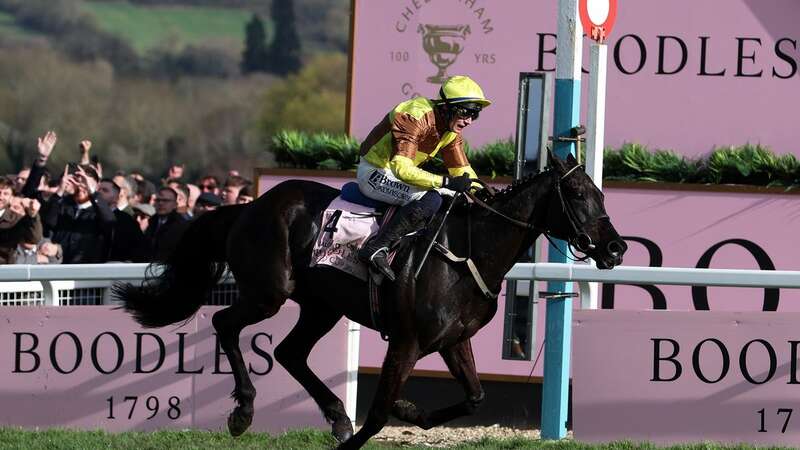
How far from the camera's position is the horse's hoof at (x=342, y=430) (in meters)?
7.66

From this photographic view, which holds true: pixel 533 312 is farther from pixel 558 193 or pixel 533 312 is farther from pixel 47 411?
pixel 47 411

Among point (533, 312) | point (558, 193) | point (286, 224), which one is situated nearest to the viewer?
point (558, 193)

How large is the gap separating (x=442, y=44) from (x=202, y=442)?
9.97ft

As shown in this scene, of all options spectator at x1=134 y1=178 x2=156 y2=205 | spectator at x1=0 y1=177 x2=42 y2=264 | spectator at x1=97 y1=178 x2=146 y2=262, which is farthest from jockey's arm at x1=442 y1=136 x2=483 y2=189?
spectator at x1=134 y1=178 x2=156 y2=205

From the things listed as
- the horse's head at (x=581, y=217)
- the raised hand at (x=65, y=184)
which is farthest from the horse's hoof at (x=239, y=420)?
the raised hand at (x=65, y=184)

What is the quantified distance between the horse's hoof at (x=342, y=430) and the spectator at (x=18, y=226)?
454 cm

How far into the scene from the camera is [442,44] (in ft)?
31.9

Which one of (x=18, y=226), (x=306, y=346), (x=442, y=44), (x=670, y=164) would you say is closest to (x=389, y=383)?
(x=306, y=346)

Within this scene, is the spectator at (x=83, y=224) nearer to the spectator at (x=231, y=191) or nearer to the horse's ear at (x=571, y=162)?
the spectator at (x=231, y=191)

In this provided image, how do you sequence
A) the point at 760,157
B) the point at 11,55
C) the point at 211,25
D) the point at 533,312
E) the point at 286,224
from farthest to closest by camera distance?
the point at 211,25 < the point at 11,55 < the point at 760,157 < the point at 533,312 < the point at 286,224

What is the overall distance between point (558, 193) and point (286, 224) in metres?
1.43

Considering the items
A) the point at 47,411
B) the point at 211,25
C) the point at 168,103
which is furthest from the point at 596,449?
the point at 211,25

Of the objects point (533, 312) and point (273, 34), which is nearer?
point (533, 312)

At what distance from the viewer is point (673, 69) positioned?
31.5 feet
